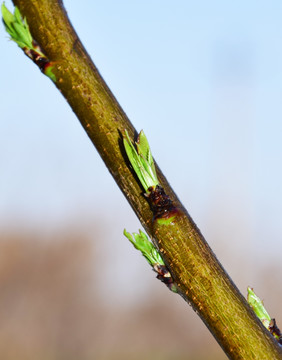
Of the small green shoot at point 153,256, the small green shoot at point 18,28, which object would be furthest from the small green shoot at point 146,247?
the small green shoot at point 18,28

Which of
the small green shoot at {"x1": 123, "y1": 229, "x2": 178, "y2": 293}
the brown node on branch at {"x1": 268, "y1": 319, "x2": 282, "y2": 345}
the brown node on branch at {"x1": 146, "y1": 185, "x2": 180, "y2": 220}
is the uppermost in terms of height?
the brown node on branch at {"x1": 146, "y1": 185, "x2": 180, "y2": 220}

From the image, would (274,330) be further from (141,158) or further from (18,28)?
(18,28)

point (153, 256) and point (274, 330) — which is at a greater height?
point (153, 256)

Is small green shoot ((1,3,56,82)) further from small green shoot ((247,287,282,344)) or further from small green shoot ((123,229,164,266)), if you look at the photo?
small green shoot ((247,287,282,344))

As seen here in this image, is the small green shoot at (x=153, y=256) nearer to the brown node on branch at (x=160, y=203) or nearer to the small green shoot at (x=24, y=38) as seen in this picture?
the brown node on branch at (x=160, y=203)

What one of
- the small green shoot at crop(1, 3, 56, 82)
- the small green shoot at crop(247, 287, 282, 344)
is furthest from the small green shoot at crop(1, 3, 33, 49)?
the small green shoot at crop(247, 287, 282, 344)

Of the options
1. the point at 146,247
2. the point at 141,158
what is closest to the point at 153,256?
the point at 146,247

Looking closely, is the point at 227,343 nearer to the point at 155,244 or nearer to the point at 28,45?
the point at 155,244
